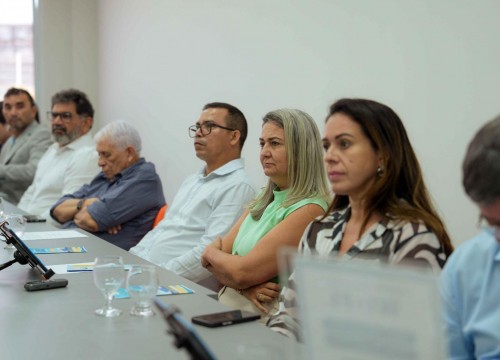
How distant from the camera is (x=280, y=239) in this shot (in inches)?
94.9

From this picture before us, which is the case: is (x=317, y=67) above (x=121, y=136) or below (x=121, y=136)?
above

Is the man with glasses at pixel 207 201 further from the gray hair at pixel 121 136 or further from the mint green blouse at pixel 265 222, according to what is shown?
the gray hair at pixel 121 136

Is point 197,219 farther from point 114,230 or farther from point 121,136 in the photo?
point 121,136

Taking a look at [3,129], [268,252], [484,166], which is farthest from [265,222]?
[3,129]

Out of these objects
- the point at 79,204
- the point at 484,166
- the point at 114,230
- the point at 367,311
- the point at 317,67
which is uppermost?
the point at 317,67

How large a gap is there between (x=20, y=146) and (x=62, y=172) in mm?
1481

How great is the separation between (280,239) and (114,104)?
15.4 feet

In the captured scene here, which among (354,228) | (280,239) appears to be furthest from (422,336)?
(280,239)

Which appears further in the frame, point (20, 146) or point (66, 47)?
point (66, 47)

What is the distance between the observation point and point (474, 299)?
4.46ft

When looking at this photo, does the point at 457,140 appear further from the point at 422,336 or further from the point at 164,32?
the point at 164,32

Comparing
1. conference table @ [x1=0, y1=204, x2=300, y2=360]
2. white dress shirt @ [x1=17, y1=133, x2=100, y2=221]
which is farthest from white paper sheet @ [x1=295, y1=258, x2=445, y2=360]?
white dress shirt @ [x1=17, y1=133, x2=100, y2=221]

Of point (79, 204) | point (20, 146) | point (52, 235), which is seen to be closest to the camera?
point (52, 235)

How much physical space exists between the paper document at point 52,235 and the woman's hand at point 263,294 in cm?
116
